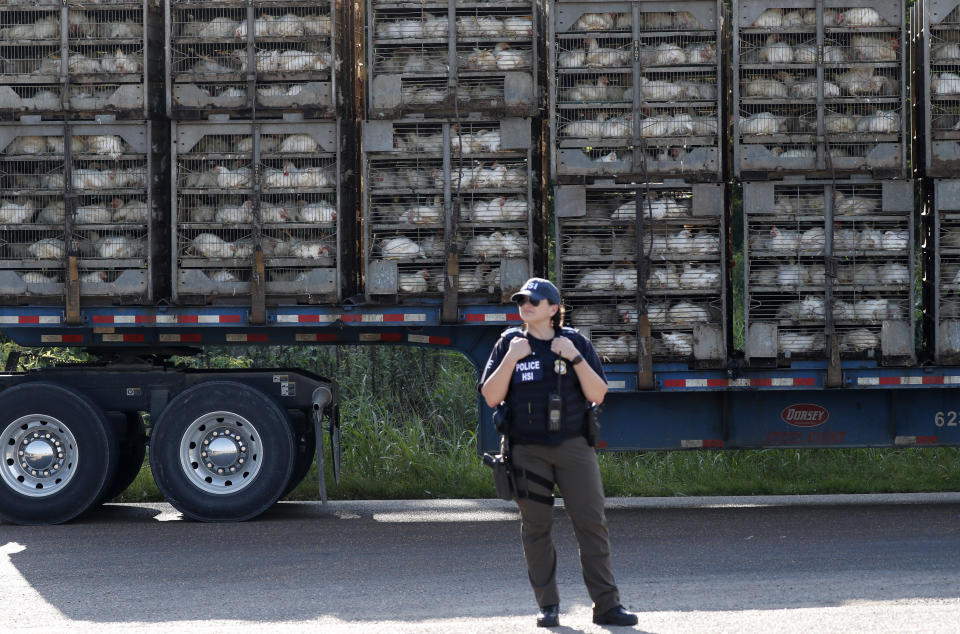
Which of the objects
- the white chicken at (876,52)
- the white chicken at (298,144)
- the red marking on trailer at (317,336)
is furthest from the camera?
the red marking on trailer at (317,336)

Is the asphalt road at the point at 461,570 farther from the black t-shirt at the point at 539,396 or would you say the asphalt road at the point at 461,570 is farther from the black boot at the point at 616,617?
the black t-shirt at the point at 539,396

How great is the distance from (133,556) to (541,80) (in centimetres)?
512

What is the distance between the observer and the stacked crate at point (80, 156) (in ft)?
34.6

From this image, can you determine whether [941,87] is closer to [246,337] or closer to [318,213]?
[318,213]

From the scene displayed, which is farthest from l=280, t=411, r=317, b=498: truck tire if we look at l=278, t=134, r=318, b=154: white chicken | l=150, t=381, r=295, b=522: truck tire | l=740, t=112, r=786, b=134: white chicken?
l=740, t=112, r=786, b=134: white chicken

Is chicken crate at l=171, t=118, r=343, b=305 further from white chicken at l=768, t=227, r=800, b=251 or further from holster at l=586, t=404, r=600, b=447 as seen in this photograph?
holster at l=586, t=404, r=600, b=447

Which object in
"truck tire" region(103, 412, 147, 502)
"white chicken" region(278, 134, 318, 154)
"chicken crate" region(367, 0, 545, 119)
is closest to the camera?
"chicken crate" region(367, 0, 545, 119)

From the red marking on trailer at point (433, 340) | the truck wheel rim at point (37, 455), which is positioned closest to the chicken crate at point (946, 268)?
the red marking on trailer at point (433, 340)

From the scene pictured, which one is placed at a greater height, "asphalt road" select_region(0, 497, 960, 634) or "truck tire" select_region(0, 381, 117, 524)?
"truck tire" select_region(0, 381, 117, 524)

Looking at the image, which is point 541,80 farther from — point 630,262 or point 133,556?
point 133,556

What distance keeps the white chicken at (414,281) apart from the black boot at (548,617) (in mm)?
4602

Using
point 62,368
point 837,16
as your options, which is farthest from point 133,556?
point 837,16

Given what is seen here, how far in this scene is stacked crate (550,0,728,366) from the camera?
33.9 feet

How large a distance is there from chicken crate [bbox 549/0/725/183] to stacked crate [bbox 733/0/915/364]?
0.84ft
